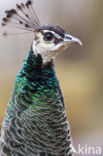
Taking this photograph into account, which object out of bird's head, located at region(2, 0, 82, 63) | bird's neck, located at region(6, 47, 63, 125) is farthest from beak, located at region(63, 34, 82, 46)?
bird's neck, located at region(6, 47, 63, 125)

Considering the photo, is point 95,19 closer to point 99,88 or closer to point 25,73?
point 99,88

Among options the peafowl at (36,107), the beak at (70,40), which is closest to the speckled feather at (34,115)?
the peafowl at (36,107)

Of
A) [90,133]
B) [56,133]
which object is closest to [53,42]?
[56,133]

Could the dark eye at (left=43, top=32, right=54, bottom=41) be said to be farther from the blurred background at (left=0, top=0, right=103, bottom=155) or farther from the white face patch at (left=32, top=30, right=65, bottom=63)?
the blurred background at (left=0, top=0, right=103, bottom=155)

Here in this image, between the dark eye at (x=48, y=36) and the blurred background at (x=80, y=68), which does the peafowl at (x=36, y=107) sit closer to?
the dark eye at (x=48, y=36)

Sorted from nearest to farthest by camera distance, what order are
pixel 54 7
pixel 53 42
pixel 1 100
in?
pixel 53 42, pixel 1 100, pixel 54 7

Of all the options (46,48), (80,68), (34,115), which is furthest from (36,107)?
(80,68)
